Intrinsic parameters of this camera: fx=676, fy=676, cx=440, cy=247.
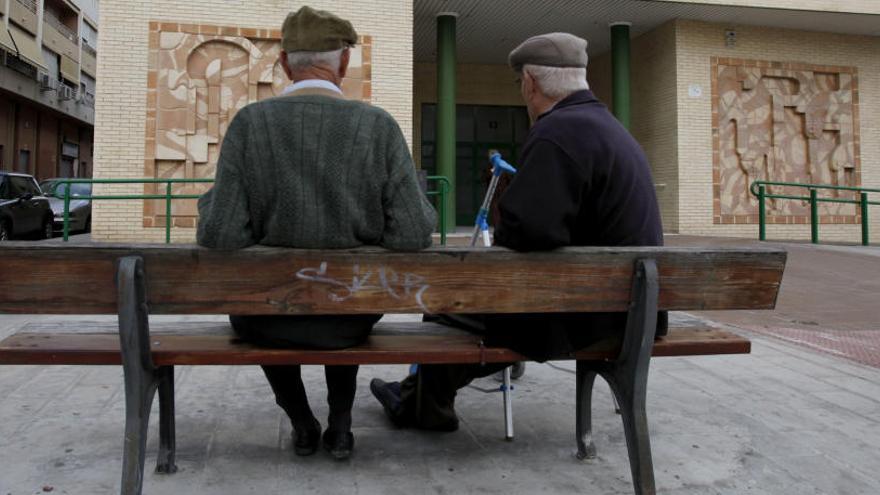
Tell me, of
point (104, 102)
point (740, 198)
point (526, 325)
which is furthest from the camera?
point (740, 198)

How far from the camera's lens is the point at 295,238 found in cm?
235

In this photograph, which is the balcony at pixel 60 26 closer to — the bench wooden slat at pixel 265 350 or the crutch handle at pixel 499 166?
the crutch handle at pixel 499 166

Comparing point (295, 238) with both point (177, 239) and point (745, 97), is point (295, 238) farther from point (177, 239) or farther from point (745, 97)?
point (745, 97)

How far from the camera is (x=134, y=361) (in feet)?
7.27

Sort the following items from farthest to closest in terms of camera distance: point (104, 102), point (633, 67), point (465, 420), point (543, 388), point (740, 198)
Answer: point (633, 67), point (740, 198), point (104, 102), point (543, 388), point (465, 420)

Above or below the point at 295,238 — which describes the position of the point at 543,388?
below

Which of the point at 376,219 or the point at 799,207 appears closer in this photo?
the point at 376,219

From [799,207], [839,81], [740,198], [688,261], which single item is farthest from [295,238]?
[839,81]

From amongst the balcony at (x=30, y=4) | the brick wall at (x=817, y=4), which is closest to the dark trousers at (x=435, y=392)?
the brick wall at (x=817, y=4)

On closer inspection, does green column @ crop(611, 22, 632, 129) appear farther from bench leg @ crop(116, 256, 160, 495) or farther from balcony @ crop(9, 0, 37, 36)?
balcony @ crop(9, 0, 37, 36)

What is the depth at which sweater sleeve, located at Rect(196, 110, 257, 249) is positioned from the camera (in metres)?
2.21

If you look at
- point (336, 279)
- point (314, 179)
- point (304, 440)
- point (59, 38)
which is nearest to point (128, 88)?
point (304, 440)

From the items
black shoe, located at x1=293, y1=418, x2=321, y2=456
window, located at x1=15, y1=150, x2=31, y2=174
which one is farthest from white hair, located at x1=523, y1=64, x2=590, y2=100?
window, located at x1=15, y1=150, x2=31, y2=174

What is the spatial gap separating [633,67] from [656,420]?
14672mm
